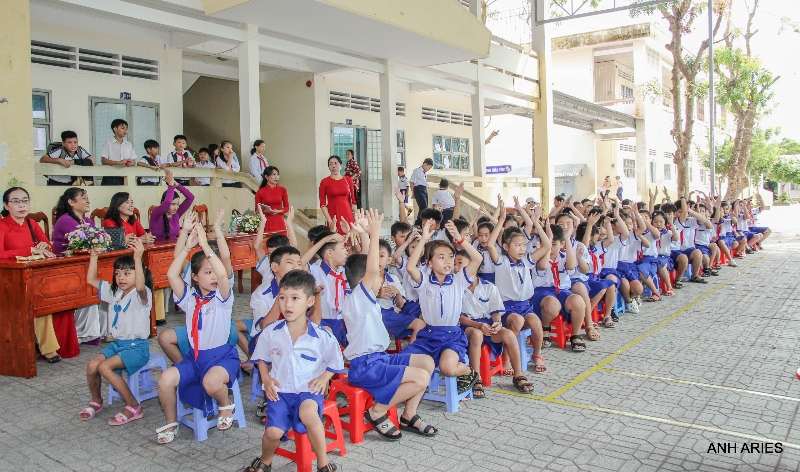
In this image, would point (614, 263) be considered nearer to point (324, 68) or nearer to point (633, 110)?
point (324, 68)

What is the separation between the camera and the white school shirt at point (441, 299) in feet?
16.8

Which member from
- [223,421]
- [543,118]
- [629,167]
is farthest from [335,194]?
[629,167]

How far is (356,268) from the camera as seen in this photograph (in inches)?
184

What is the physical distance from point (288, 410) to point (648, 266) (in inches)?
280

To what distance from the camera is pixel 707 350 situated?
650 cm

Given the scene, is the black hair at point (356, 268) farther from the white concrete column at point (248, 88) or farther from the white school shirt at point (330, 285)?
the white concrete column at point (248, 88)

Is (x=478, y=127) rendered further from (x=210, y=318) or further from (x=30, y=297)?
(x=210, y=318)

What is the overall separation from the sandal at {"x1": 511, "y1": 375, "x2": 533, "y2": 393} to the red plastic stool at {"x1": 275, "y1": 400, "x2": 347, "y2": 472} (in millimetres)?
1739

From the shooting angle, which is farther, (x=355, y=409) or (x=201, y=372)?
(x=201, y=372)

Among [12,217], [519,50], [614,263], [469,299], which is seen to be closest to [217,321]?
[469,299]

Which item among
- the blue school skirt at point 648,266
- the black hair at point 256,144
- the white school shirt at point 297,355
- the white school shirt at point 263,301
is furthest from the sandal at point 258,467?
the black hair at point 256,144

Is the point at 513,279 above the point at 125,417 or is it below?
above

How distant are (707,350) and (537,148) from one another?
13698mm

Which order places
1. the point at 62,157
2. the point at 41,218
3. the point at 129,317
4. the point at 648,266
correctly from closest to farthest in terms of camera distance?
the point at 129,317
the point at 41,218
the point at 62,157
the point at 648,266
